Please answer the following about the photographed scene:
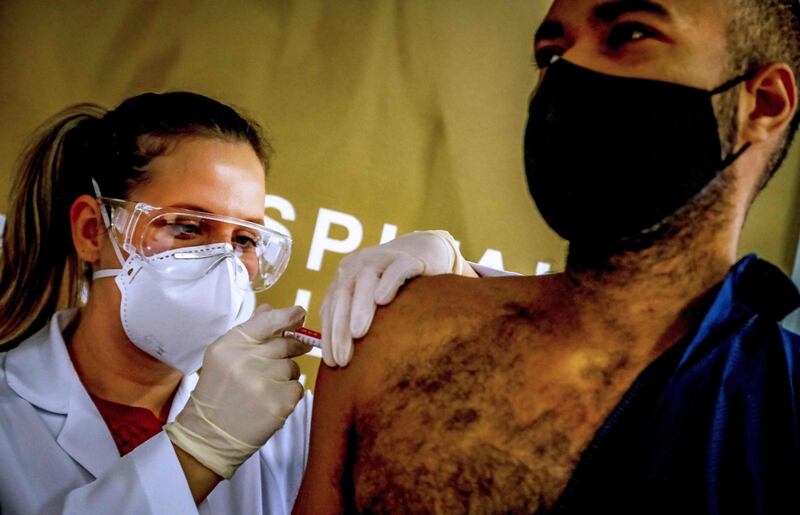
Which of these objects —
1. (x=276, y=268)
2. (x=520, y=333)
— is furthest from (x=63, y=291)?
(x=520, y=333)

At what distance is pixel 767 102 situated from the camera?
87 centimetres

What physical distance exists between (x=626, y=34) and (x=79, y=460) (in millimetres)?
1304

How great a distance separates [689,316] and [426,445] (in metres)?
0.40

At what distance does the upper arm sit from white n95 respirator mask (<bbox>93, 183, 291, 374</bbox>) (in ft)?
1.63

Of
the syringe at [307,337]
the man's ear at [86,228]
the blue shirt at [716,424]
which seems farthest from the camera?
the man's ear at [86,228]

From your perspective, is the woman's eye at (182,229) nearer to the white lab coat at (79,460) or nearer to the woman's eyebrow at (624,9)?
the white lab coat at (79,460)

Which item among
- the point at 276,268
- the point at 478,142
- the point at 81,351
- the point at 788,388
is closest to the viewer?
the point at 788,388

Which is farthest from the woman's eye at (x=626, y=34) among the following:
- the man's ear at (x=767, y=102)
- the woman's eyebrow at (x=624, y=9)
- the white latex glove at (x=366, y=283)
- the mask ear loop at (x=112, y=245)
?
the mask ear loop at (x=112, y=245)

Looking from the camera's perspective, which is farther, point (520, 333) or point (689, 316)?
point (520, 333)

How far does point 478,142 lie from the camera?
2395 millimetres

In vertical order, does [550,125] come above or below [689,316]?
above

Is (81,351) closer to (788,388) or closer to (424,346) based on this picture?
(424,346)

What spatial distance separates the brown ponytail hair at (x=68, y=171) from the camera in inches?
63.9

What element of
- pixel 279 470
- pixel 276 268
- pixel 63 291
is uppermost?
pixel 276 268
